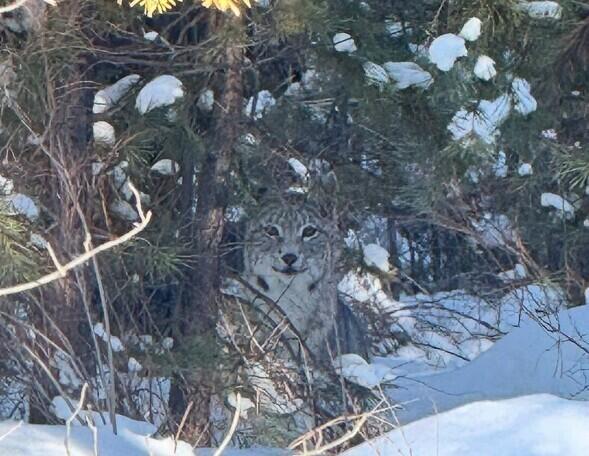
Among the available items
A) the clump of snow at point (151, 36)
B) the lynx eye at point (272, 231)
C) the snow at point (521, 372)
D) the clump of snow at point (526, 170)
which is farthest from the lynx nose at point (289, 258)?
the clump of snow at point (151, 36)

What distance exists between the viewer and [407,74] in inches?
233

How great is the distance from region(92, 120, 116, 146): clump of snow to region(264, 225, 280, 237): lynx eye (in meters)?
2.14

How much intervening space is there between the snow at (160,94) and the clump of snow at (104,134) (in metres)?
0.19

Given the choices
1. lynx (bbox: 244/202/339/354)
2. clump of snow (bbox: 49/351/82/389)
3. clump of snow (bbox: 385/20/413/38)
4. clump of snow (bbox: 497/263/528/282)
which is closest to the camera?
clump of snow (bbox: 49/351/82/389)

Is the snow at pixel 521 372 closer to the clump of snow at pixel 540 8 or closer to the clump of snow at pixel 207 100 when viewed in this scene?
the clump of snow at pixel 540 8

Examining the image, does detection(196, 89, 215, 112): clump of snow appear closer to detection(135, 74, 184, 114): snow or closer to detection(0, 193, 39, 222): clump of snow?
detection(135, 74, 184, 114): snow

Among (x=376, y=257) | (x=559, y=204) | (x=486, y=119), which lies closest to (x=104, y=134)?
(x=486, y=119)

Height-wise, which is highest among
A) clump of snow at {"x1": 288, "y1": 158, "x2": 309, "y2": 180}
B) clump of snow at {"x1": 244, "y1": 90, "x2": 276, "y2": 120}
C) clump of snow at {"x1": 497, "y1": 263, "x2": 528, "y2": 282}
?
clump of snow at {"x1": 244, "y1": 90, "x2": 276, "y2": 120}

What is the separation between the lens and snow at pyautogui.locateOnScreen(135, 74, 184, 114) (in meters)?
5.99

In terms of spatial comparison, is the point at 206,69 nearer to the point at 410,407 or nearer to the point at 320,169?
the point at 320,169

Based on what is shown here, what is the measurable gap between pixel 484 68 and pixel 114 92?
191 cm

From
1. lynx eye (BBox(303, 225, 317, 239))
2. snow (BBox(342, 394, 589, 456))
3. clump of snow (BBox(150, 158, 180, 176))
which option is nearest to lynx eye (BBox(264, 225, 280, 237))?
lynx eye (BBox(303, 225, 317, 239))

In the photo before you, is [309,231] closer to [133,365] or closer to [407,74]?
[407,74]

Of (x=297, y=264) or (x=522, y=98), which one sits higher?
(x=522, y=98)
